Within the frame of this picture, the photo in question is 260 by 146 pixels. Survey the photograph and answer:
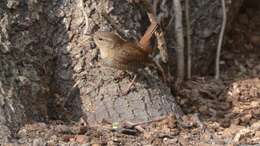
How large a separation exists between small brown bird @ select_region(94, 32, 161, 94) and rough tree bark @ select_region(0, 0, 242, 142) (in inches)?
4.0

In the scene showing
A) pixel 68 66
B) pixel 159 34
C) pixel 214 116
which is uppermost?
pixel 159 34

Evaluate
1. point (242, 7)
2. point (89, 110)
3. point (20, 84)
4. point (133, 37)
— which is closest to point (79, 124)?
point (89, 110)

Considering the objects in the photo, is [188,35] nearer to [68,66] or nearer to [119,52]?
[119,52]

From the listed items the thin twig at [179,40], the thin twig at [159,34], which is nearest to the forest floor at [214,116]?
the thin twig at [179,40]

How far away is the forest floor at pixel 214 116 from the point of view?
13.8 ft

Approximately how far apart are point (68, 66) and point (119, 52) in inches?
15.4

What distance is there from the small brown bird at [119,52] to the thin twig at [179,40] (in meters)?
0.96

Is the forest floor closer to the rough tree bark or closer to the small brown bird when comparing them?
the rough tree bark

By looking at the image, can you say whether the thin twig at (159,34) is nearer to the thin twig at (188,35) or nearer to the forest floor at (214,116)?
the forest floor at (214,116)

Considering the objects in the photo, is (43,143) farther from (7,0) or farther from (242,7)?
(242,7)

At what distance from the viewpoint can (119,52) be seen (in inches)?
187

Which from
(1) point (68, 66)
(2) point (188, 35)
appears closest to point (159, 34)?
(2) point (188, 35)

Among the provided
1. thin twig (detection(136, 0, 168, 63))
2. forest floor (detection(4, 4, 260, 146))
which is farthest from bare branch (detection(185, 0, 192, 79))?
thin twig (detection(136, 0, 168, 63))

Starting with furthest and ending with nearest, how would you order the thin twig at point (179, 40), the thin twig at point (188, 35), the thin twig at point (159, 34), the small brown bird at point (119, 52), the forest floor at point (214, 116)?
the thin twig at point (188, 35) < the thin twig at point (179, 40) < the thin twig at point (159, 34) < the small brown bird at point (119, 52) < the forest floor at point (214, 116)
